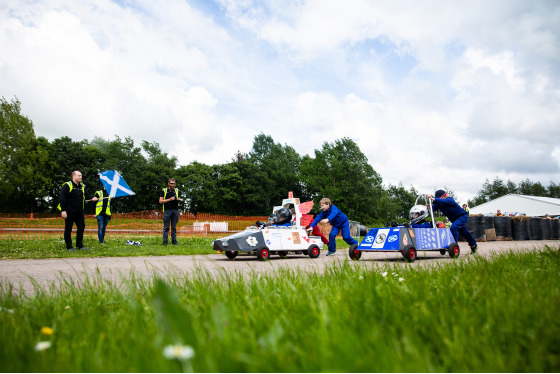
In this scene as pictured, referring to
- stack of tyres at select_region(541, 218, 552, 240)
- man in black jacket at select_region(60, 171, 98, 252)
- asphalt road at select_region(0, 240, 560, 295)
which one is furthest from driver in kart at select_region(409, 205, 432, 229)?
stack of tyres at select_region(541, 218, 552, 240)

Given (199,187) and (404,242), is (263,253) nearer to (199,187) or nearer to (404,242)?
(404,242)

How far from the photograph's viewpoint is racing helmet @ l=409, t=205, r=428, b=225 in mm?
10430

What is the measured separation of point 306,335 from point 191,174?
74.4 meters

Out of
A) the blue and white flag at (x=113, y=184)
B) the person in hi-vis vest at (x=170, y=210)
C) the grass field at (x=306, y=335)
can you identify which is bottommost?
the grass field at (x=306, y=335)

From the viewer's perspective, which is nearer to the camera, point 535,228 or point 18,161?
point 535,228

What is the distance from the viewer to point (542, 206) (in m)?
66.7

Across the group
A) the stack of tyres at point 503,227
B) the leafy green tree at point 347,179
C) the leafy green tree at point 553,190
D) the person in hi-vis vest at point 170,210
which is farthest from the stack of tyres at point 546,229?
the leafy green tree at point 553,190

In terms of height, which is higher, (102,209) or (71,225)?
(102,209)

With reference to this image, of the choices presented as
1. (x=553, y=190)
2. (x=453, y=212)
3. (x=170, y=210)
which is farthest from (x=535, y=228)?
(x=553, y=190)

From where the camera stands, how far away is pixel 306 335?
165 cm

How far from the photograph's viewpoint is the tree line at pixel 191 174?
50938 millimetres

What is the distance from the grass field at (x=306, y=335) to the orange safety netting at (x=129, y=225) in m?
16.1

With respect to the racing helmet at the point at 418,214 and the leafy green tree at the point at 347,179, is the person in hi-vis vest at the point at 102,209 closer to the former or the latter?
the racing helmet at the point at 418,214

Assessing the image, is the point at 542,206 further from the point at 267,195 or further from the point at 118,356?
the point at 118,356
